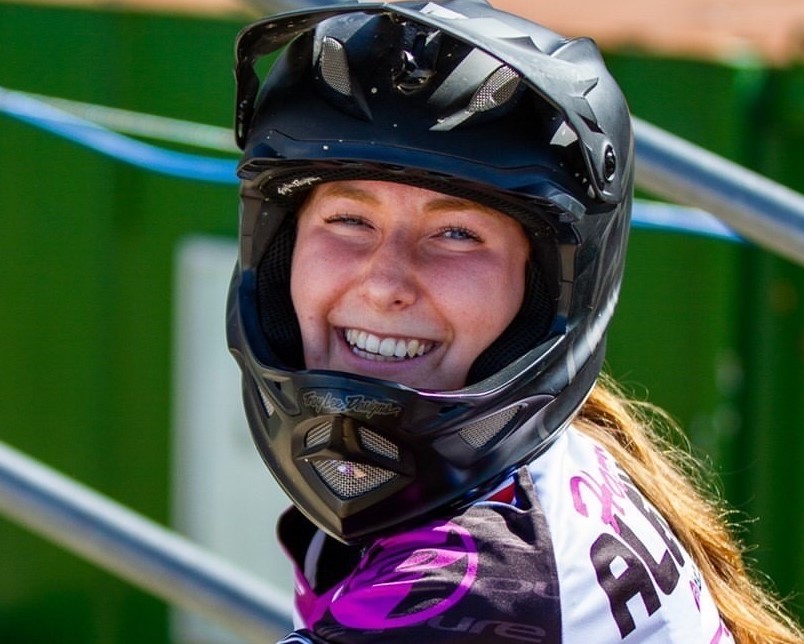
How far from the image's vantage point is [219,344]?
13.9 ft

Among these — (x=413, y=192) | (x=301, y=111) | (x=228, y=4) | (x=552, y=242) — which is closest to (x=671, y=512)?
(x=552, y=242)

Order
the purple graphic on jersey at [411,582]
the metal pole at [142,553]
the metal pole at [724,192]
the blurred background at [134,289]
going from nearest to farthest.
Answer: the purple graphic on jersey at [411,582], the metal pole at [142,553], the metal pole at [724,192], the blurred background at [134,289]

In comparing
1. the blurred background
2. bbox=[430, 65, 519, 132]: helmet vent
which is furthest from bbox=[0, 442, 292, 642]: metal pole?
the blurred background

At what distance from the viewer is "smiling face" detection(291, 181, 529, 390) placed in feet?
4.91

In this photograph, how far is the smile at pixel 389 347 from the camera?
152 cm

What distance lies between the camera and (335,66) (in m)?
1.54

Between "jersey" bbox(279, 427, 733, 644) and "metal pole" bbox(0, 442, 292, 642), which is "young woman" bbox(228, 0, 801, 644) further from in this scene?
"metal pole" bbox(0, 442, 292, 642)

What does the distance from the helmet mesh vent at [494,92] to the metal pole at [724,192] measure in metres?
0.64

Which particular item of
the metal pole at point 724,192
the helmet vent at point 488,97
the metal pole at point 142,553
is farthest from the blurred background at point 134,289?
the helmet vent at point 488,97

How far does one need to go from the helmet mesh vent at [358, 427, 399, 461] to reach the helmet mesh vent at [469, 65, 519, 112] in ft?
1.08

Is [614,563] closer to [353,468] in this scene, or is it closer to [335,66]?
[353,468]

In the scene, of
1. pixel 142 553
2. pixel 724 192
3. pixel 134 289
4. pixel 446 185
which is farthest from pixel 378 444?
pixel 134 289

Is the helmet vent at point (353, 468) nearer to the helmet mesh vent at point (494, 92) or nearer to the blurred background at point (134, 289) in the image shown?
the helmet mesh vent at point (494, 92)

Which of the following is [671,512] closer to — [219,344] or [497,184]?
[497,184]
